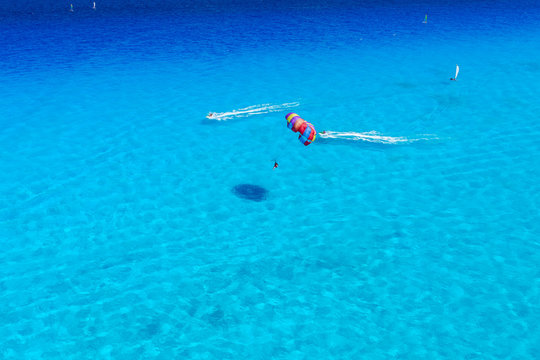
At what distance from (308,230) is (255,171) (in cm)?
603

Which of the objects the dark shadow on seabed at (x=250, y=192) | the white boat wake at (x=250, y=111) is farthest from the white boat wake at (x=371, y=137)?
the dark shadow on seabed at (x=250, y=192)

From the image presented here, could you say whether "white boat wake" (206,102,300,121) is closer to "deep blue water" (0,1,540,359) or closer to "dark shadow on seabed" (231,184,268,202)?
"deep blue water" (0,1,540,359)

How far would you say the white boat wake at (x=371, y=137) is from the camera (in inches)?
1179

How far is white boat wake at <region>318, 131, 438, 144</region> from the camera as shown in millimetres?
29953

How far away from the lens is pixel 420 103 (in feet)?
116

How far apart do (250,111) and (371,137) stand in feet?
29.5

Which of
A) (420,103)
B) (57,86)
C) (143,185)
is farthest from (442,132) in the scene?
(57,86)

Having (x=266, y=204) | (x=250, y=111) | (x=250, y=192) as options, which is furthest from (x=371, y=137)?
(x=266, y=204)

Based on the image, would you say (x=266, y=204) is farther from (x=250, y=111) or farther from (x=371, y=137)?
(x=250, y=111)

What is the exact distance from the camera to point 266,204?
952 inches

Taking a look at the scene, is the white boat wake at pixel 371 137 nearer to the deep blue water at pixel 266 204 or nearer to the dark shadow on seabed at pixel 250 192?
the deep blue water at pixel 266 204

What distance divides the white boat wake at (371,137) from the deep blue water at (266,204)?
15 centimetres

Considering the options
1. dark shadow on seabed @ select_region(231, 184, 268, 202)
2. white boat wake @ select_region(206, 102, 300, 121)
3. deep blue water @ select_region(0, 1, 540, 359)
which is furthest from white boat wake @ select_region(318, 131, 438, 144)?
dark shadow on seabed @ select_region(231, 184, 268, 202)

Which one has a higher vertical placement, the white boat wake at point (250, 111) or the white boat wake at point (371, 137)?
the white boat wake at point (250, 111)
